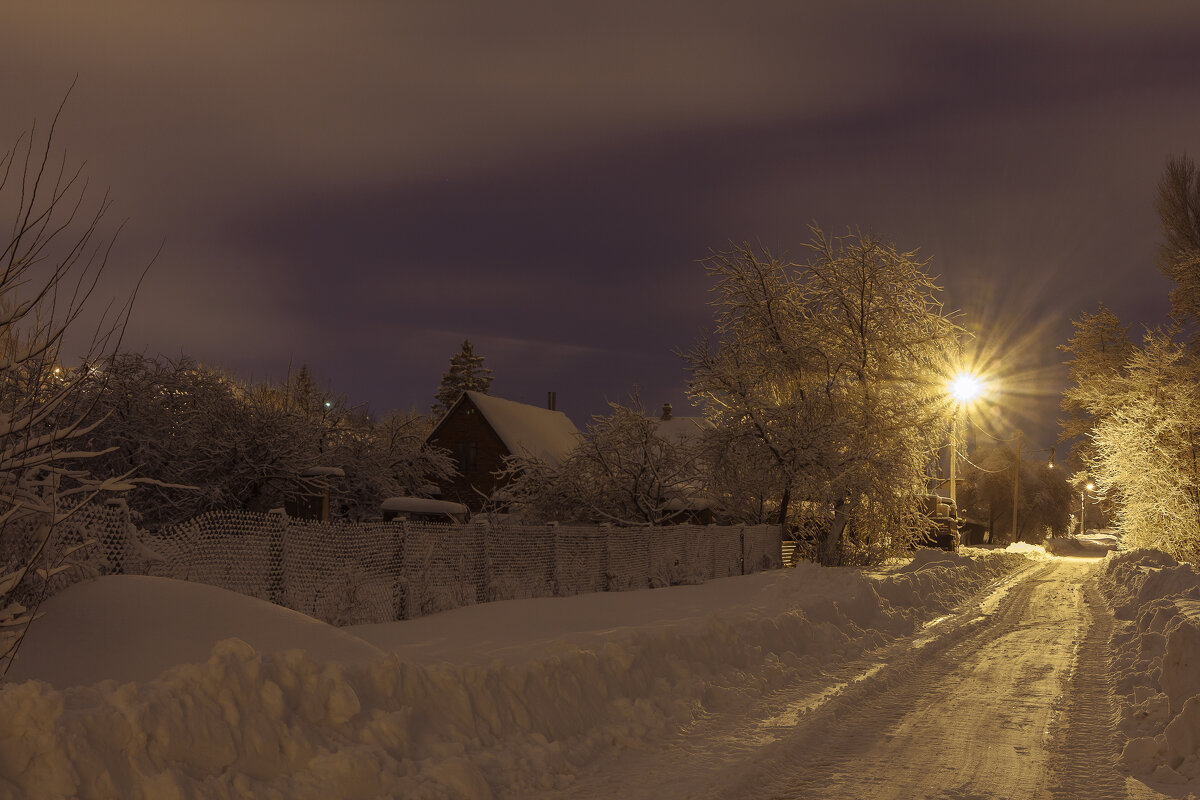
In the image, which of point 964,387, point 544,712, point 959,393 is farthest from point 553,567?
point 964,387

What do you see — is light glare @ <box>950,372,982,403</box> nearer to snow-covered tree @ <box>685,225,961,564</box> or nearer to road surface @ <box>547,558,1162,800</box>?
snow-covered tree @ <box>685,225,961,564</box>

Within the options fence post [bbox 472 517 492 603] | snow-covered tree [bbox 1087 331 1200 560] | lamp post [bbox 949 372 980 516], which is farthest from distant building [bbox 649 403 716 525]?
snow-covered tree [bbox 1087 331 1200 560]

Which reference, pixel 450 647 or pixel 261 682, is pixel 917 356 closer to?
pixel 450 647

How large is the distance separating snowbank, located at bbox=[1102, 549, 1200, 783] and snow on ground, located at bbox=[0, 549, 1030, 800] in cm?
352

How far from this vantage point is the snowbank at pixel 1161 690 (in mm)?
7281

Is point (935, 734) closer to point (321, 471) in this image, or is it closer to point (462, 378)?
point (321, 471)

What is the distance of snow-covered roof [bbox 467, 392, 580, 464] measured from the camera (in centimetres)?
4931

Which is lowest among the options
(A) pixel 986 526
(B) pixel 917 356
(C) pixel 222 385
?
(A) pixel 986 526

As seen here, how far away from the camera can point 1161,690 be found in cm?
976

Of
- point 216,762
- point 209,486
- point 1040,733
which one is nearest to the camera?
point 216,762

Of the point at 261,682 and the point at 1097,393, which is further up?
the point at 1097,393

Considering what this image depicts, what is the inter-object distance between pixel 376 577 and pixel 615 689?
551cm

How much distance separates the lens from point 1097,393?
4325 centimetres

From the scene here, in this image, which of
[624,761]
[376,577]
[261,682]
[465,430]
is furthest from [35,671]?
[465,430]
